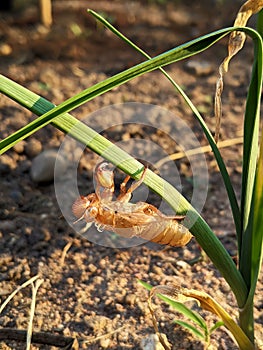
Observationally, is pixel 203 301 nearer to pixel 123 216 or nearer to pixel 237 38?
pixel 123 216

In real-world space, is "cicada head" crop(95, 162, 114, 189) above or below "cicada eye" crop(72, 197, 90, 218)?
above

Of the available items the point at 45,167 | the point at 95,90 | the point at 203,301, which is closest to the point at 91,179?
the point at 45,167

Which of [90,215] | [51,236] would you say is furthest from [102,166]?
[51,236]

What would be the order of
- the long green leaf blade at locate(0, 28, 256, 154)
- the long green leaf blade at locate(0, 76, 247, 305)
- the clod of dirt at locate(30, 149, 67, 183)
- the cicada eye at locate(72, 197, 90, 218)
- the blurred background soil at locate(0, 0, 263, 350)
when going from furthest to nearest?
the clod of dirt at locate(30, 149, 67, 183), the blurred background soil at locate(0, 0, 263, 350), the cicada eye at locate(72, 197, 90, 218), the long green leaf blade at locate(0, 76, 247, 305), the long green leaf blade at locate(0, 28, 256, 154)

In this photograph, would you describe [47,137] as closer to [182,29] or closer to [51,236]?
[51,236]

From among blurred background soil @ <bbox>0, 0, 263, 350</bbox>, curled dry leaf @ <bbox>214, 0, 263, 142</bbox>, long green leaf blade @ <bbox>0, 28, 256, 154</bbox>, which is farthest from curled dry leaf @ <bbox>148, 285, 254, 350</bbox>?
long green leaf blade @ <bbox>0, 28, 256, 154</bbox>

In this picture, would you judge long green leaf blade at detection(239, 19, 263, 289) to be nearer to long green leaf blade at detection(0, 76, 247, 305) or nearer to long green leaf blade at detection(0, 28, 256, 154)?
long green leaf blade at detection(0, 76, 247, 305)
